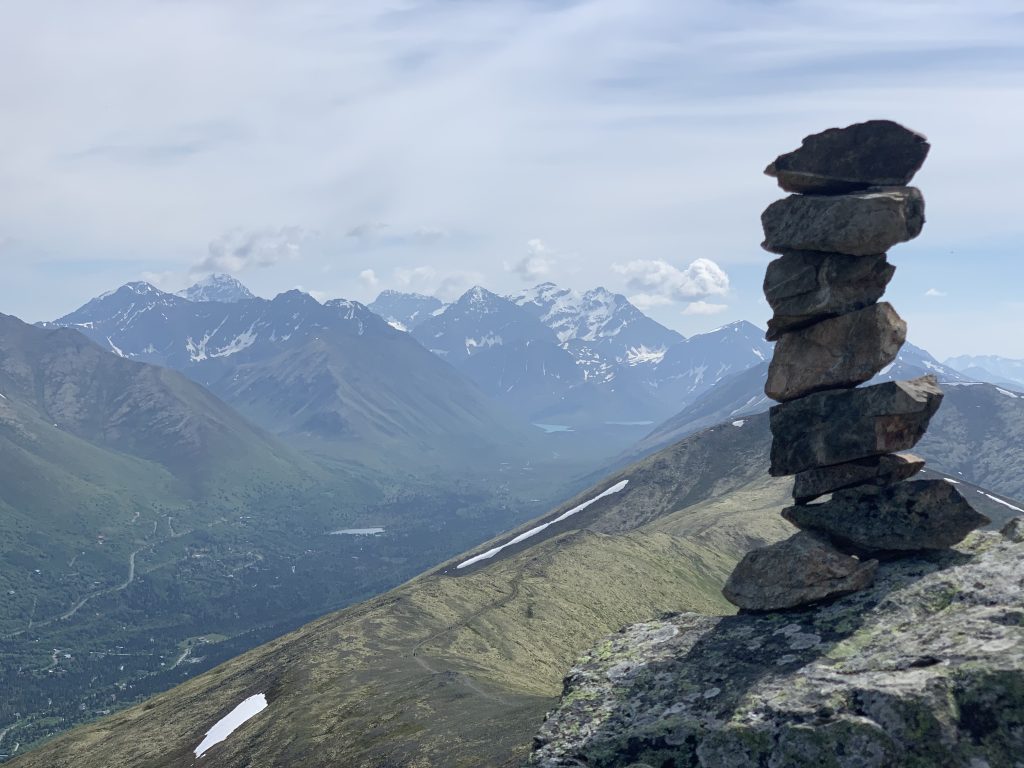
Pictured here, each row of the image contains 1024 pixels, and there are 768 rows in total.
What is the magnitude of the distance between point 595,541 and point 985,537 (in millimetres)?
154069

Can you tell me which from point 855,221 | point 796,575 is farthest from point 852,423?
point 855,221

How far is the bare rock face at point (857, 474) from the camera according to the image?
1512 inches

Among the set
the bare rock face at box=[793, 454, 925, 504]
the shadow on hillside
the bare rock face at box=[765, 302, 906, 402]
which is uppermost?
the bare rock face at box=[765, 302, 906, 402]

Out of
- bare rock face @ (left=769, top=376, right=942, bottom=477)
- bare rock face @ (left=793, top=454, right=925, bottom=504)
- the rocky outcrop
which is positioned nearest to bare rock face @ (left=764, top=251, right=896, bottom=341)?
bare rock face @ (left=769, top=376, right=942, bottom=477)

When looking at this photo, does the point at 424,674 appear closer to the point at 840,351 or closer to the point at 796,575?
the point at 796,575

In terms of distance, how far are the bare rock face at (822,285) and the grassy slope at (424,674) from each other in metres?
33.4

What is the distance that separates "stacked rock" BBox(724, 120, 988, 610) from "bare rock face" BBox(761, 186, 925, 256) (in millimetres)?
63

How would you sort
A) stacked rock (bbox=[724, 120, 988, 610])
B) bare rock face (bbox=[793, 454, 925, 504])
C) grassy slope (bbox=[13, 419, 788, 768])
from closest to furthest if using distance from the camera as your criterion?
stacked rock (bbox=[724, 120, 988, 610]), bare rock face (bbox=[793, 454, 925, 504]), grassy slope (bbox=[13, 419, 788, 768])

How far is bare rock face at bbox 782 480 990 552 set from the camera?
3600 cm

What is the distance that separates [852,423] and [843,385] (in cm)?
253

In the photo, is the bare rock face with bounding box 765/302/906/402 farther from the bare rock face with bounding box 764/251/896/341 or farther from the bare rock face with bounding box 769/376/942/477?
the bare rock face with bounding box 769/376/942/477

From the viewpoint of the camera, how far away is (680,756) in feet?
98.2

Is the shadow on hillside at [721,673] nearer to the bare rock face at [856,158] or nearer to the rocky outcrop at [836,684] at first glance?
the rocky outcrop at [836,684]

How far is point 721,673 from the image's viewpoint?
111ft
